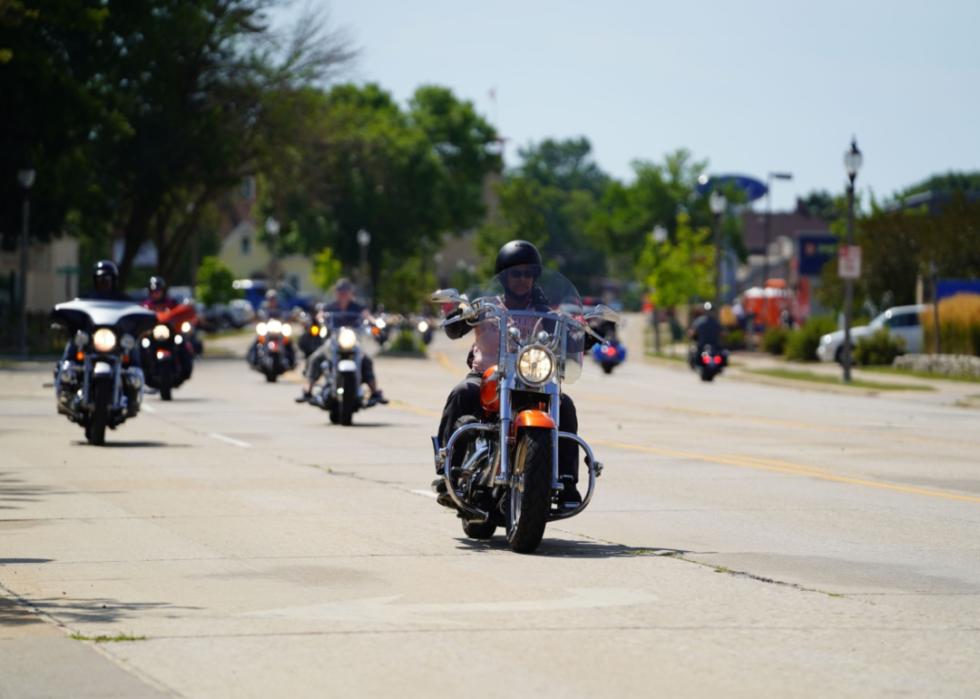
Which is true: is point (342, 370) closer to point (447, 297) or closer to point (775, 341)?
point (447, 297)

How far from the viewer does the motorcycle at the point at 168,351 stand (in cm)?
2911

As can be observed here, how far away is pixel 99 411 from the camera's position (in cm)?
1972

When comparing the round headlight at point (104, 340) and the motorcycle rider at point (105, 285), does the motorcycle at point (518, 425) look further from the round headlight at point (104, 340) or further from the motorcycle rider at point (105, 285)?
the motorcycle rider at point (105, 285)

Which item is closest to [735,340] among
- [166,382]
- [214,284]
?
[214,284]

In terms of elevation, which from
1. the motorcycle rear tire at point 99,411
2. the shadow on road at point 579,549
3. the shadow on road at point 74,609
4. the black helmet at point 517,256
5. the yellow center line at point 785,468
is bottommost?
the shadow on road at point 74,609

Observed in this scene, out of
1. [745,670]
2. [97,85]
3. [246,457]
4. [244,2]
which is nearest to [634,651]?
[745,670]

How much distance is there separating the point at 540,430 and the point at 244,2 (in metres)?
54.0

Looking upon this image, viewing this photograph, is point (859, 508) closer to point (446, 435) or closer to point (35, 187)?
point (446, 435)

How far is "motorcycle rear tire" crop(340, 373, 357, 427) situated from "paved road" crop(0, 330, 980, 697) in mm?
3419

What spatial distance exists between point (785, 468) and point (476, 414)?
6690mm

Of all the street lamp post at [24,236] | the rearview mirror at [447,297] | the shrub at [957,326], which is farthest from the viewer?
the street lamp post at [24,236]

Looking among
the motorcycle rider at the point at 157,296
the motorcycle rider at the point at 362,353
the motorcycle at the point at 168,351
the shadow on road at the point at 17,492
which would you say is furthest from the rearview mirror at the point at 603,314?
the motorcycle at the point at 168,351

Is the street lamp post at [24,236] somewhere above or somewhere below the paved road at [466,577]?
above

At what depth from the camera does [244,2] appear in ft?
206
